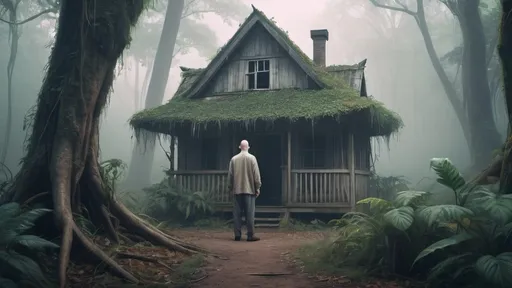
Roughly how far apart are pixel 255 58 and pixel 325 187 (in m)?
5.62

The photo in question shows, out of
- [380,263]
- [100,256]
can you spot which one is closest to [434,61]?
[380,263]

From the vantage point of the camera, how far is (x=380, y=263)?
16.8 feet

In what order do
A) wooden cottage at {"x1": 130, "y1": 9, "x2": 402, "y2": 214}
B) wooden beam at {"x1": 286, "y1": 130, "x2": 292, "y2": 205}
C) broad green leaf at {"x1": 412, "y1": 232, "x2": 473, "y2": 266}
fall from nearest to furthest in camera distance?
1. broad green leaf at {"x1": 412, "y1": 232, "x2": 473, "y2": 266}
2. wooden cottage at {"x1": 130, "y1": 9, "x2": 402, "y2": 214}
3. wooden beam at {"x1": 286, "y1": 130, "x2": 292, "y2": 205}

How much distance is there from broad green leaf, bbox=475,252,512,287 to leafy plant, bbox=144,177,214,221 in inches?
394

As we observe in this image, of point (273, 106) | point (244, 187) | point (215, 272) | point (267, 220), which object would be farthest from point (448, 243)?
point (273, 106)

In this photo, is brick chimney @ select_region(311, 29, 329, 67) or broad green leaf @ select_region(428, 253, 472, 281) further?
brick chimney @ select_region(311, 29, 329, 67)

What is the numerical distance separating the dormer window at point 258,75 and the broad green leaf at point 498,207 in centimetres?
1194

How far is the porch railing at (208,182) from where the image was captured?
1417 cm

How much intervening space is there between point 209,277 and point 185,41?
33.3m

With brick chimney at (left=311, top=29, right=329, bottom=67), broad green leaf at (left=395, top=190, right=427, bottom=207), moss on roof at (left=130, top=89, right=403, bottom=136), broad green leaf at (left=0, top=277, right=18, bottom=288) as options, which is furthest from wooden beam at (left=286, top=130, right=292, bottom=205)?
broad green leaf at (left=0, top=277, right=18, bottom=288)

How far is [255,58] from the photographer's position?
51.9 ft

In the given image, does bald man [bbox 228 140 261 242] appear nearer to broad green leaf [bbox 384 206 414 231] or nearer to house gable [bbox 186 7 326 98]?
broad green leaf [bbox 384 206 414 231]

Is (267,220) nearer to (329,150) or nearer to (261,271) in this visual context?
(329,150)

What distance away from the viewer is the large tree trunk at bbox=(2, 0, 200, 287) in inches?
222
